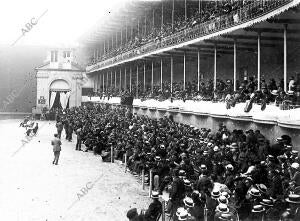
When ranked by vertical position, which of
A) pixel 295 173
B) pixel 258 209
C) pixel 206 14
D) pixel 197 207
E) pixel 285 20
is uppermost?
pixel 206 14

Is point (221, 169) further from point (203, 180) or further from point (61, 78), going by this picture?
point (61, 78)

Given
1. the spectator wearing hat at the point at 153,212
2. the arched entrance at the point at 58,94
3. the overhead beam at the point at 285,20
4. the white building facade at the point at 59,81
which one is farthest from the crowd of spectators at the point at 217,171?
the white building facade at the point at 59,81

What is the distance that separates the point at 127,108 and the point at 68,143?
6.23 metres

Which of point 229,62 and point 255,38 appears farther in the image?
point 229,62

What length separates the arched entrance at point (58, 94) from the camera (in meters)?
47.8

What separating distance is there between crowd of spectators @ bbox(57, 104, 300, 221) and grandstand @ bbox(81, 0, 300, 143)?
147 cm

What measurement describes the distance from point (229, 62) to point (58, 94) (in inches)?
1100

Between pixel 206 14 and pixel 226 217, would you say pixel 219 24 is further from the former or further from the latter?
pixel 226 217

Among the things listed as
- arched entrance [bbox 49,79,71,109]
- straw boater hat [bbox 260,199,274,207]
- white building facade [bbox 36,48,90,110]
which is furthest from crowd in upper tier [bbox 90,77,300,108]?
white building facade [bbox 36,48,90,110]

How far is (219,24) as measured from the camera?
19.2m

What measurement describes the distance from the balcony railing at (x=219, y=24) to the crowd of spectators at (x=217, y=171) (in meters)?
4.96

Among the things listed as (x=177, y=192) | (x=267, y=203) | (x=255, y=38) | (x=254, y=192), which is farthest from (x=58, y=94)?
(x=267, y=203)

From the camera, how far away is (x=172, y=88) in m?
24.9

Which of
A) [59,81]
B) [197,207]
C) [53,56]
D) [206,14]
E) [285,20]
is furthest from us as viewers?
[53,56]
